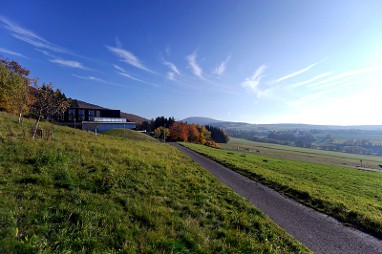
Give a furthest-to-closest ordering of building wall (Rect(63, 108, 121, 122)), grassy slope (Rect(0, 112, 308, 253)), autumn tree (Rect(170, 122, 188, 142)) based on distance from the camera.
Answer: building wall (Rect(63, 108, 121, 122)), autumn tree (Rect(170, 122, 188, 142)), grassy slope (Rect(0, 112, 308, 253))

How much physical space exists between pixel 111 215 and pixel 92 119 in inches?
4180

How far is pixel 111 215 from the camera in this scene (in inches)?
238

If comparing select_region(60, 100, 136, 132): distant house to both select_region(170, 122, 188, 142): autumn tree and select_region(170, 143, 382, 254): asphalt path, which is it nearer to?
select_region(170, 122, 188, 142): autumn tree

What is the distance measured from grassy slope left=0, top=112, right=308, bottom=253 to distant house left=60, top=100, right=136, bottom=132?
8424cm

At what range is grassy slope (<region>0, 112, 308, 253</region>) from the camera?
15.3 ft

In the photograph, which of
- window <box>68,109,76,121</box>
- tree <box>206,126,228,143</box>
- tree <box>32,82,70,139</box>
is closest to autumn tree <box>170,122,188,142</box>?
tree <box>206,126,228,143</box>

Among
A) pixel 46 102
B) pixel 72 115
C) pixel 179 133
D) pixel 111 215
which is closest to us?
pixel 111 215

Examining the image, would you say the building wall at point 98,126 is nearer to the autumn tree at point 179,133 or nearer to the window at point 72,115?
the window at point 72,115

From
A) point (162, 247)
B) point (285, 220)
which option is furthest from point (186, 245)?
point (285, 220)

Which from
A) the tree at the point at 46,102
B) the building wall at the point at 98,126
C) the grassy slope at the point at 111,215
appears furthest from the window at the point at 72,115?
the grassy slope at the point at 111,215

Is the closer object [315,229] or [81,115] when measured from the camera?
[315,229]

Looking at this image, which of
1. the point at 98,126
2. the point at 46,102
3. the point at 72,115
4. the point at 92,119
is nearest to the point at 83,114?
the point at 72,115

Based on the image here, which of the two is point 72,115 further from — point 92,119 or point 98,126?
point 98,126

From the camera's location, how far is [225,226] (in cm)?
689
